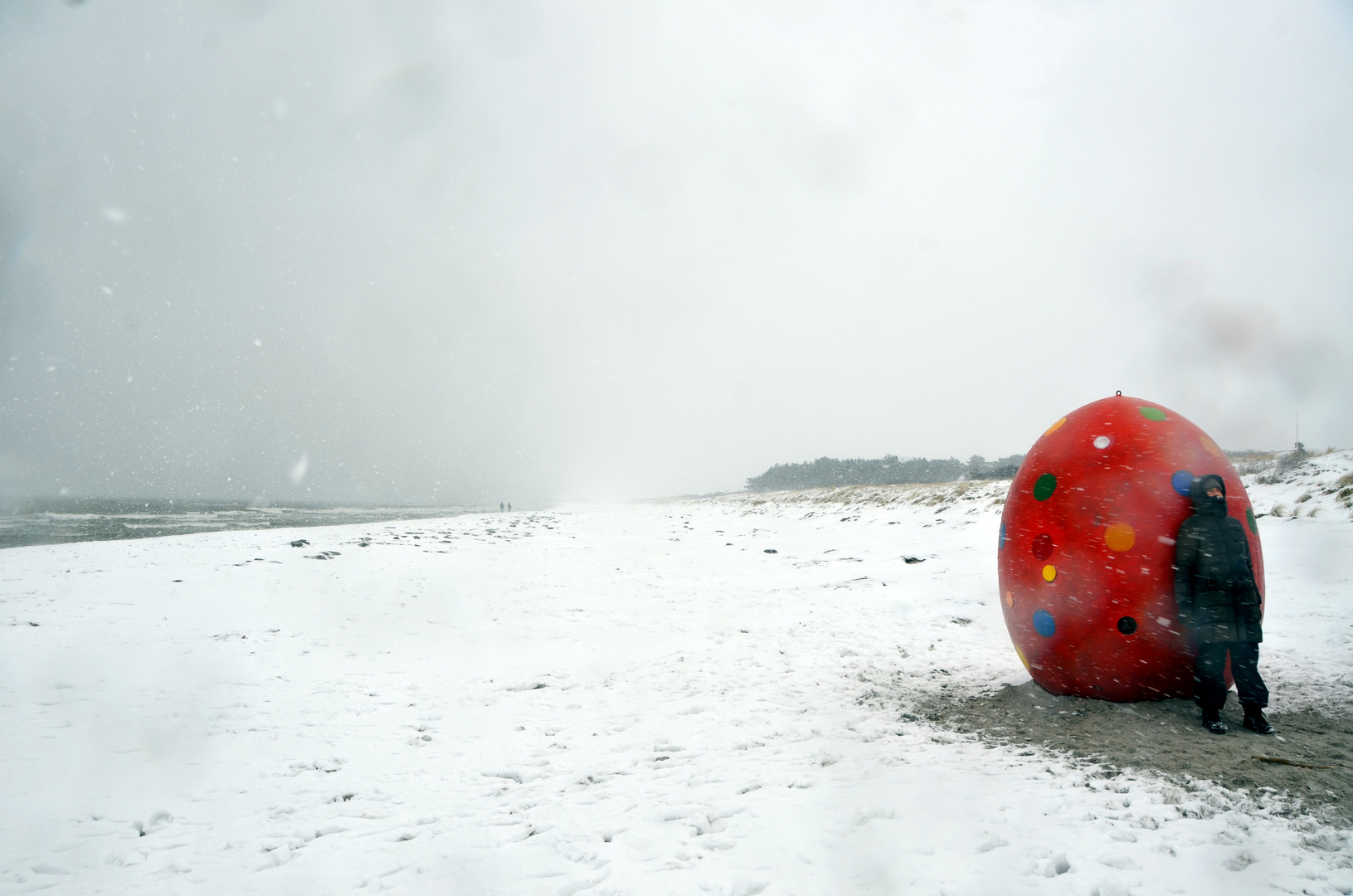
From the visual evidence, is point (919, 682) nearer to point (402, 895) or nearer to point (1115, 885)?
point (1115, 885)

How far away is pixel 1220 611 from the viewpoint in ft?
12.6

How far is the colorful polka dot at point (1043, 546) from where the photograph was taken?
15.0 feet

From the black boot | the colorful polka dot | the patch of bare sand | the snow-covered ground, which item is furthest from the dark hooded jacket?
the snow-covered ground

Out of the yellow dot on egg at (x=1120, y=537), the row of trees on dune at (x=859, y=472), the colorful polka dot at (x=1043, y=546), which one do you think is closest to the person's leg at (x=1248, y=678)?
the yellow dot on egg at (x=1120, y=537)

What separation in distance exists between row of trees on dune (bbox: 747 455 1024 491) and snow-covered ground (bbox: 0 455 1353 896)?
175ft

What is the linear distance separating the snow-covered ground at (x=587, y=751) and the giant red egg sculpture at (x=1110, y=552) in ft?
3.56

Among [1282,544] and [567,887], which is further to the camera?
[1282,544]

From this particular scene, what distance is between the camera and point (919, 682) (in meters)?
5.61

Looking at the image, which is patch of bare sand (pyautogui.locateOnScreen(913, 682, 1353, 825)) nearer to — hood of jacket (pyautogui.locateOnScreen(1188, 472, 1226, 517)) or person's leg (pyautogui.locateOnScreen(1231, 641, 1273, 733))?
person's leg (pyautogui.locateOnScreen(1231, 641, 1273, 733))

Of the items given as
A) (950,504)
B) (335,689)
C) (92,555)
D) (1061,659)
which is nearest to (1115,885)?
(1061,659)

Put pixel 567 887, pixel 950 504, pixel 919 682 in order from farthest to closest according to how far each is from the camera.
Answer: pixel 950 504 < pixel 919 682 < pixel 567 887

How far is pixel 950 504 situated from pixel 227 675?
17.9 meters

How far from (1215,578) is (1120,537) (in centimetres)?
57

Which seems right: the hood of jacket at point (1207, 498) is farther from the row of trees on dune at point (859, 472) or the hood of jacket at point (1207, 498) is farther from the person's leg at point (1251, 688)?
Answer: the row of trees on dune at point (859, 472)
